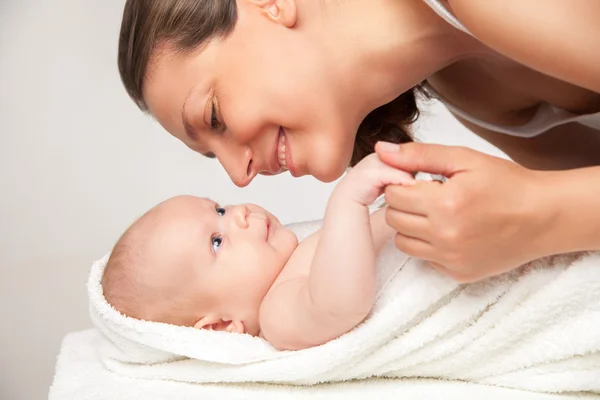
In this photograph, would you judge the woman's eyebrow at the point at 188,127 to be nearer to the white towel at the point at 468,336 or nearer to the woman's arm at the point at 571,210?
the white towel at the point at 468,336

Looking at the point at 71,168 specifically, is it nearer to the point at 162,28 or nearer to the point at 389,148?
the point at 162,28

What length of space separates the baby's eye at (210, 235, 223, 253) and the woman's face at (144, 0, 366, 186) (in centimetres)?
15

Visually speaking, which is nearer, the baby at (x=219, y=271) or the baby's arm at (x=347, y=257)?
the baby's arm at (x=347, y=257)

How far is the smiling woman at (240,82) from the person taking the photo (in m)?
1.18

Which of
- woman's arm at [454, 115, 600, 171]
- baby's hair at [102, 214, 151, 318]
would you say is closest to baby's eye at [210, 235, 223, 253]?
baby's hair at [102, 214, 151, 318]

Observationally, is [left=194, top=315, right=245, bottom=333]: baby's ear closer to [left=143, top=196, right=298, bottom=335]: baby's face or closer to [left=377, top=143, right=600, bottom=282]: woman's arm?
[left=143, top=196, right=298, bottom=335]: baby's face

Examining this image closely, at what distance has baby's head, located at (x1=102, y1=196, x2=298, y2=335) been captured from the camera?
1.21m

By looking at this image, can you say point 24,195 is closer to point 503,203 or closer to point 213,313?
point 213,313

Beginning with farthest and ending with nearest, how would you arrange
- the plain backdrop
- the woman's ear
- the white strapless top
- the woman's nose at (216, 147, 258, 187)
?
Result: the plain backdrop, the white strapless top, the woman's nose at (216, 147, 258, 187), the woman's ear

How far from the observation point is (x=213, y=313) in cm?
123

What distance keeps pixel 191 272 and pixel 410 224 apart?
17.0 inches

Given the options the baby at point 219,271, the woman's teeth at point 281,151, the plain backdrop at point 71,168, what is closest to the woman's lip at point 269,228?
the baby at point 219,271

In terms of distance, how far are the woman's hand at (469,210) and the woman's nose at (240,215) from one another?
15.3 inches

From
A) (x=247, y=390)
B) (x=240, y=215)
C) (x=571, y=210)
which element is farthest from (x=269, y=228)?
(x=571, y=210)
